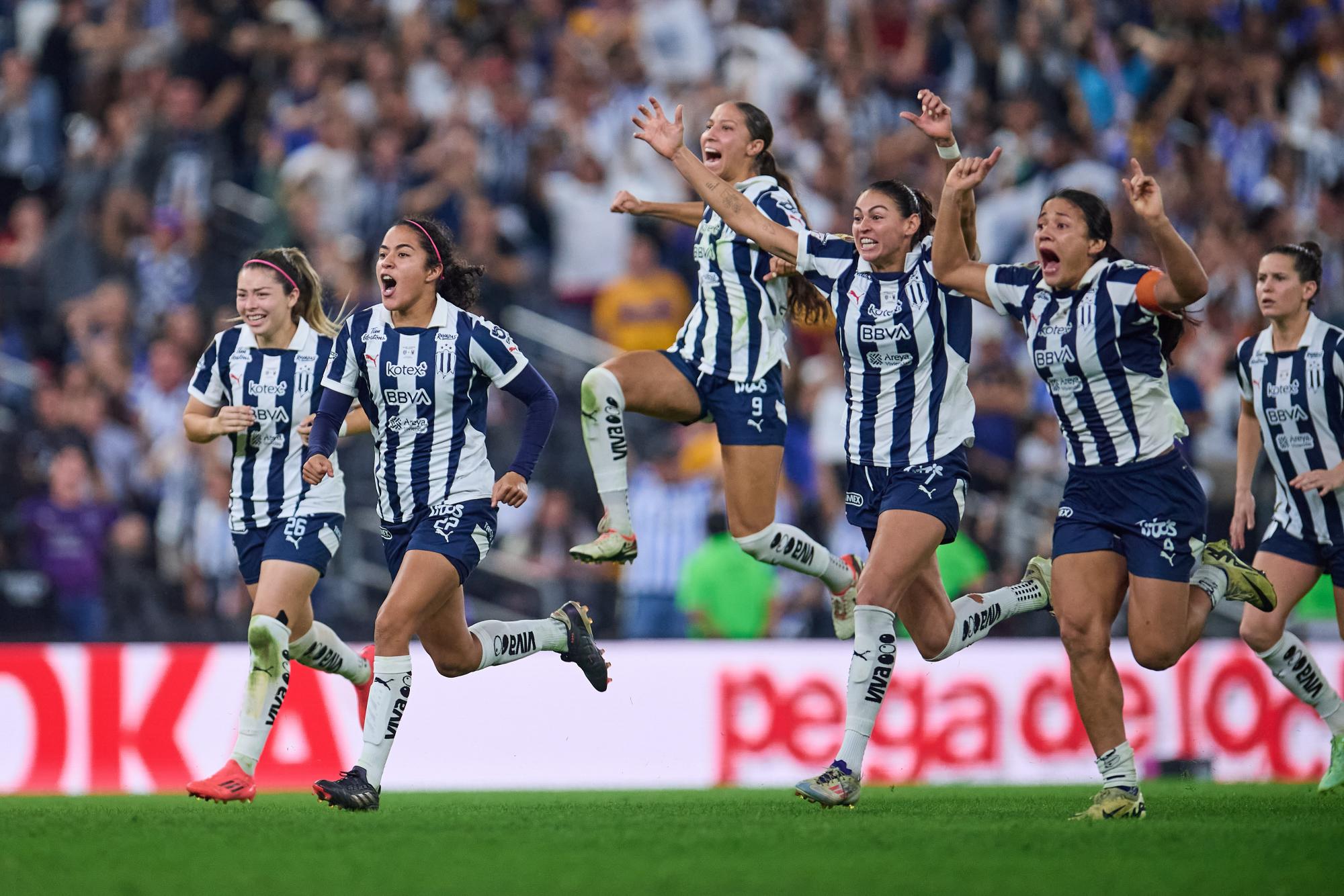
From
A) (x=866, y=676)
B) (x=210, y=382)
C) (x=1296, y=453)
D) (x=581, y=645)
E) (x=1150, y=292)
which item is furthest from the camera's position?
(x=1296, y=453)

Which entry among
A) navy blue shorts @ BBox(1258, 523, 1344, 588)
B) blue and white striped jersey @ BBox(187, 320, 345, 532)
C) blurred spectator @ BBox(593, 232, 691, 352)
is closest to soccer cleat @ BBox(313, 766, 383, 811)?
blue and white striped jersey @ BBox(187, 320, 345, 532)

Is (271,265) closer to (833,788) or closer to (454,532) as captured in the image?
(454,532)

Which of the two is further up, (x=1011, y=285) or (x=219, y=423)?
(x=1011, y=285)

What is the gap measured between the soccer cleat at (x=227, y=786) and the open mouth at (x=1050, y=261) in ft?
14.2

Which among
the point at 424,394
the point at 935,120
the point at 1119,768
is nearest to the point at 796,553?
the point at 1119,768

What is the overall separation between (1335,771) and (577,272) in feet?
26.6

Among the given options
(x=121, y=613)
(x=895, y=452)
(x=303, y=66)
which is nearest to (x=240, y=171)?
(x=303, y=66)

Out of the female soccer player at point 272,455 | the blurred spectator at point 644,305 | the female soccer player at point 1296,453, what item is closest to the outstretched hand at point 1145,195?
the female soccer player at point 1296,453

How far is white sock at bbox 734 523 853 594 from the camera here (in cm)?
837

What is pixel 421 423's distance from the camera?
7.51 m

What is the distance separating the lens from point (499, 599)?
1347 centimetres

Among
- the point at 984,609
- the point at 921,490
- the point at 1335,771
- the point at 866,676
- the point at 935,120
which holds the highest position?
the point at 935,120

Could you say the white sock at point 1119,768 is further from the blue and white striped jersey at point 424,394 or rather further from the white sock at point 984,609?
the blue and white striped jersey at point 424,394

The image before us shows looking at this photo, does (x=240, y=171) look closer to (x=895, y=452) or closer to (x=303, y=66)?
(x=303, y=66)
